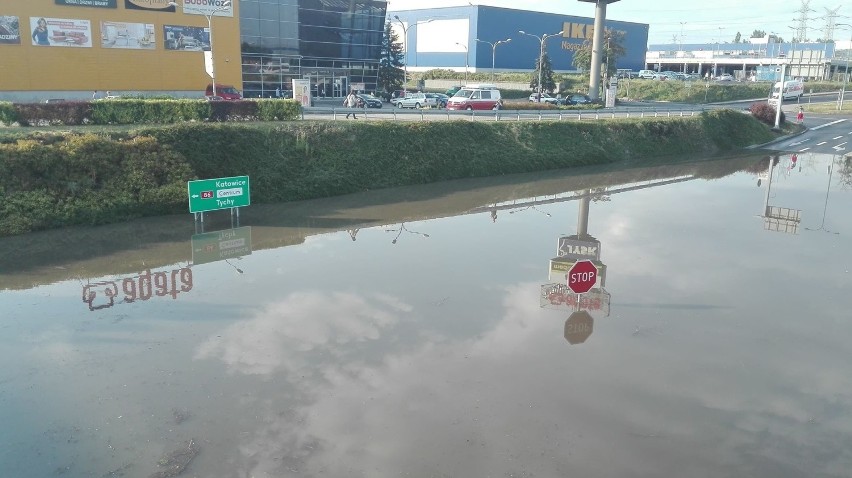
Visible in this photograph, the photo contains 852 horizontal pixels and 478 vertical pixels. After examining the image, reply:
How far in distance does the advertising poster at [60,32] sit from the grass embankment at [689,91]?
2223 inches

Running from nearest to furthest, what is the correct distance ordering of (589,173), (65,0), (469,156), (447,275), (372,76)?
(447,275)
(469,156)
(589,173)
(65,0)
(372,76)

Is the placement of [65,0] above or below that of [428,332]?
above

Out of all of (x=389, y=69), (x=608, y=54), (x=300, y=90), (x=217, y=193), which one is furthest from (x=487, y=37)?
(x=217, y=193)

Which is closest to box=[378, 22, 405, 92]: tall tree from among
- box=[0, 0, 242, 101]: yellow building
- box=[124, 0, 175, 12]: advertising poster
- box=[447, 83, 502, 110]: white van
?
box=[0, 0, 242, 101]: yellow building

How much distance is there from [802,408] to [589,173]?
2420cm

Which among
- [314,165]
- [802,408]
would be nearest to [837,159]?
[314,165]

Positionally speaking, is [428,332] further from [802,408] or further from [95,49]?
[95,49]

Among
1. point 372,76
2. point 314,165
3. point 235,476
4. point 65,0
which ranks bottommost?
point 235,476

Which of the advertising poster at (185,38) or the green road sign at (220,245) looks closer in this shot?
the green road sign at (220,245)

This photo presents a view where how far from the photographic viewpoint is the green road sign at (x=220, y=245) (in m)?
17.0

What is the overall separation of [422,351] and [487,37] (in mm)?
78540

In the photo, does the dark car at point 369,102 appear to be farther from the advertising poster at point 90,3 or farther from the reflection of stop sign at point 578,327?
the reflection of stop sign at point 578,327

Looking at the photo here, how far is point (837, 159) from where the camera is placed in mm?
37438

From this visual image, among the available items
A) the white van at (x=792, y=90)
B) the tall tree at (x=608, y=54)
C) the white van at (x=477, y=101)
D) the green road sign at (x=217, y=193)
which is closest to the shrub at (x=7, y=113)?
the green road sign at (x=217, y=193)
